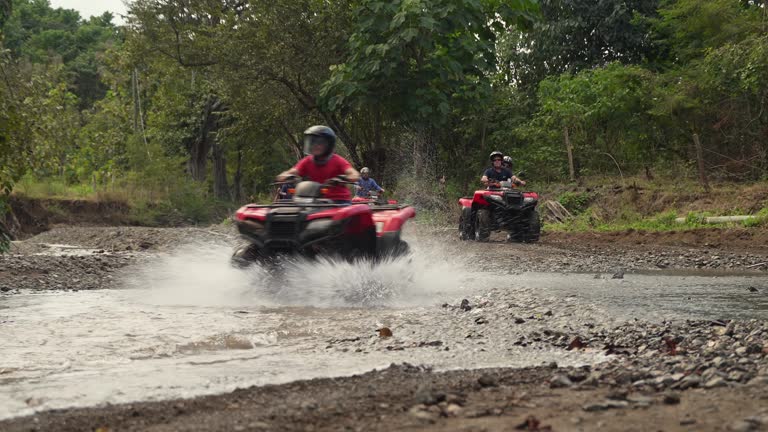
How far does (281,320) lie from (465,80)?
16082mm

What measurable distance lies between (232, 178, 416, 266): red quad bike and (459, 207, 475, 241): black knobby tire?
30.4 ft

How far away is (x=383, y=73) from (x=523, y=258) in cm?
793

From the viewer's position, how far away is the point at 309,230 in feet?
33.3

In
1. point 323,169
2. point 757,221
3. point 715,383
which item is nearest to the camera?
point 715,383

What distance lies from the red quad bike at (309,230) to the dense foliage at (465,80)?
13.2 ft

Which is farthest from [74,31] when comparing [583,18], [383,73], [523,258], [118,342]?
[118,342]

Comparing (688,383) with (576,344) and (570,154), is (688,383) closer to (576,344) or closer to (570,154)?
(576,344)

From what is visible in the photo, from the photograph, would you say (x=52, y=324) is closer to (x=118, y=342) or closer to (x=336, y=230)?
(x=118, y=342)

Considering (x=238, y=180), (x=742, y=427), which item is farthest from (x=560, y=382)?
(x=238, y=180)

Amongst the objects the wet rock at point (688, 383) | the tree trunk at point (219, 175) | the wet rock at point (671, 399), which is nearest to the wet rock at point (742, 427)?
the wet rock at point (671, 399)

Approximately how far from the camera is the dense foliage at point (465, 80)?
22125 millimetres

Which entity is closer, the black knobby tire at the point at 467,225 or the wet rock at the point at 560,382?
the wet rock at the point at 560,382

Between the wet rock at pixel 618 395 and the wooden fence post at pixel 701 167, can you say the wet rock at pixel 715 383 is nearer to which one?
the wet rock at pixel 618 395

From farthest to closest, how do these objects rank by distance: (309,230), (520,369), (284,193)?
(284,193) → (309,230) → (520,369)
